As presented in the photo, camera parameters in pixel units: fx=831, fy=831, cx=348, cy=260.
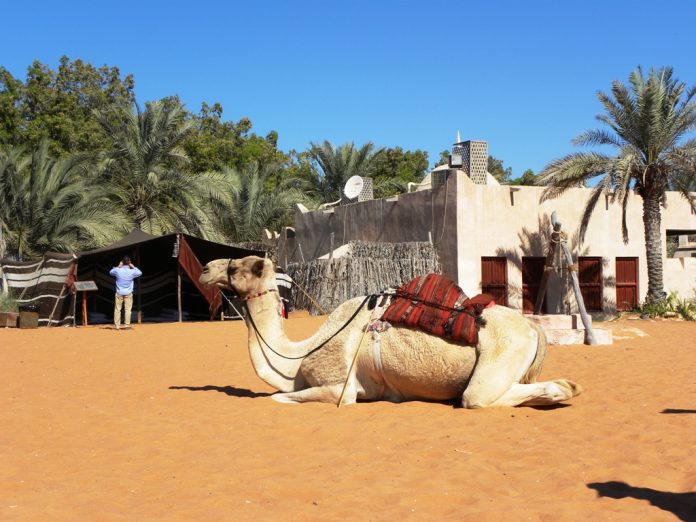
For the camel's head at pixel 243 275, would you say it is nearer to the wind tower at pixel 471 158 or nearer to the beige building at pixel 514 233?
the beige building at pixel 514 233

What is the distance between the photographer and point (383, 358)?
7840 millimetres

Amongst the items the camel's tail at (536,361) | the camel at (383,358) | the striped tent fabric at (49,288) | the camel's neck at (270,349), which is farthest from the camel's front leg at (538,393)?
the striped tent fabric at (49,288)

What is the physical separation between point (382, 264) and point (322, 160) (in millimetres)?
17029

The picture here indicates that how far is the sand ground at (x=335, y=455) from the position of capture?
479 cm

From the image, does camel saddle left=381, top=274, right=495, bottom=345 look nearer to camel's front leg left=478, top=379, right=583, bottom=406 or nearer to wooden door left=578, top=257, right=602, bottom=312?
camel's front leg left=478, top=379, right=583, bottom=406

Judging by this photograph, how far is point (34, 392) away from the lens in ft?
31.6

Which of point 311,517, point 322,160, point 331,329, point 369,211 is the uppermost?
point 322,160

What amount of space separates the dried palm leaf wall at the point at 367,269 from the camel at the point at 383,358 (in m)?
15.8

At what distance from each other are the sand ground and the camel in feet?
0.62

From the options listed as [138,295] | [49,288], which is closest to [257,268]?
[49,288]

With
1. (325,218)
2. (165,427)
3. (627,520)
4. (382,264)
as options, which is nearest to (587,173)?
(382,264)

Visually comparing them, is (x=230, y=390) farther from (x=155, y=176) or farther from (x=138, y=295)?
(x=155, y=176)

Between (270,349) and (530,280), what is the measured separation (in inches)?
696

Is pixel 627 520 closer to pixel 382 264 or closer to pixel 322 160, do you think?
pixel 382 264
